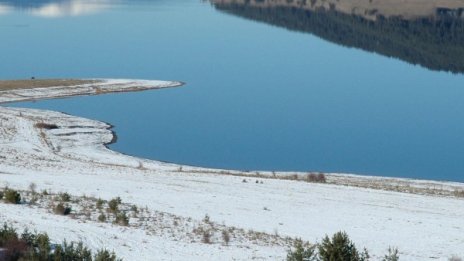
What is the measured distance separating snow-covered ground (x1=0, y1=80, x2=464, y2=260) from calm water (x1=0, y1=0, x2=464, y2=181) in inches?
400

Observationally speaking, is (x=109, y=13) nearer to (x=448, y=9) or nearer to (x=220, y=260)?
(x=448, y=9)

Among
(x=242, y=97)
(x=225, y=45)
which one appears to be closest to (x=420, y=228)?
(x=242, y=97)

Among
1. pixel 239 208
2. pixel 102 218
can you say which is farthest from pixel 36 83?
pixel 102 218

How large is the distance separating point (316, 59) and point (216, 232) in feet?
215

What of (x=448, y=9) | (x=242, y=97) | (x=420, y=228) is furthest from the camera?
(x=448, y=9)

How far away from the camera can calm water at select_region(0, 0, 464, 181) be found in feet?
144

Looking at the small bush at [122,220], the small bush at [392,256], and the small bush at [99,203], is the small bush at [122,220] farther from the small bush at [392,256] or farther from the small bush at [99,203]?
the small bush at [392,256]

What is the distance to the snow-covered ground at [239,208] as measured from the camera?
680 inches

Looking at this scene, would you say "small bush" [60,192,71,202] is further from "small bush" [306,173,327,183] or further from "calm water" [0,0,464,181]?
"calm water" [0,0,464,181]

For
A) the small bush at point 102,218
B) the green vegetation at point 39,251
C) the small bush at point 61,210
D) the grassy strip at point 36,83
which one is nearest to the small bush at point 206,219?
the small bush at point 102,218

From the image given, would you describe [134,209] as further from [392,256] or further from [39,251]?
[392,256]

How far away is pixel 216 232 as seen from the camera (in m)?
18.6

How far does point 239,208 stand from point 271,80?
1883 inches

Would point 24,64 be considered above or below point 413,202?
below
